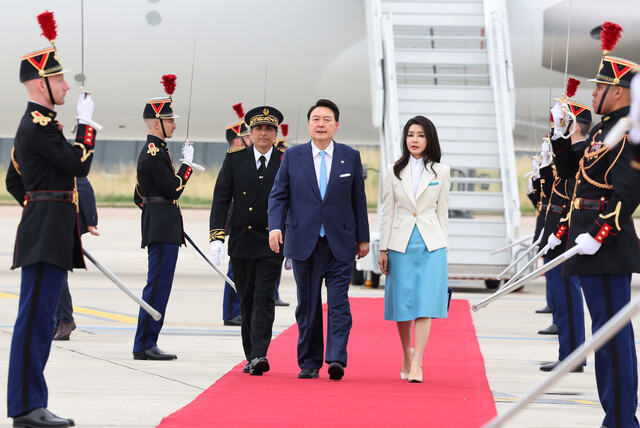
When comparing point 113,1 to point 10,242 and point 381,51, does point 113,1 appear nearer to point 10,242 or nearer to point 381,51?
point 381,51

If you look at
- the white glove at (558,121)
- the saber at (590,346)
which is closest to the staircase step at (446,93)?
the white glove at (558,121)

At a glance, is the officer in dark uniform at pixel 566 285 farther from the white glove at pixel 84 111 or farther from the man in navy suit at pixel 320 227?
the white glove at pixel 84 111

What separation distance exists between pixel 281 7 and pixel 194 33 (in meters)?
1.24

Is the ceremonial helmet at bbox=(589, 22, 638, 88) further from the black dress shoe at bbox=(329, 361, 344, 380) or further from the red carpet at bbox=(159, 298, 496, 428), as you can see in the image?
the black dress shoe at bbox=(329, 361, 344, 380)

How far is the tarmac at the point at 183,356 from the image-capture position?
17.7ft

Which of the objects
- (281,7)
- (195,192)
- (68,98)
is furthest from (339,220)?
(195,192)

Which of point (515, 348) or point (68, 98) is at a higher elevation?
point (68, 98)

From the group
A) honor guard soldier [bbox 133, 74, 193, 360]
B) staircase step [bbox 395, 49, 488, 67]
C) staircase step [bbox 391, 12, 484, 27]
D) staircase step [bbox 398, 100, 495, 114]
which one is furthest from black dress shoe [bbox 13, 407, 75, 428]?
staircase step [bbox 391, 12, 484, 27]

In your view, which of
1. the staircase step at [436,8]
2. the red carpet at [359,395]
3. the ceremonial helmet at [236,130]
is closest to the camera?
the red carpet at [359,395]

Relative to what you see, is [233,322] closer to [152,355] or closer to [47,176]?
[152,355]

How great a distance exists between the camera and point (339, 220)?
6359 mm

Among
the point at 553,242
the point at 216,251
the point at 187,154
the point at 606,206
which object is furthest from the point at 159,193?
the point at 606,206

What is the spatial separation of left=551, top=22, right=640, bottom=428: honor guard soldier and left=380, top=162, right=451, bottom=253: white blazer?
1.18 m

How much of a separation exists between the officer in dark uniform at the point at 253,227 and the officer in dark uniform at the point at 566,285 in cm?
187
